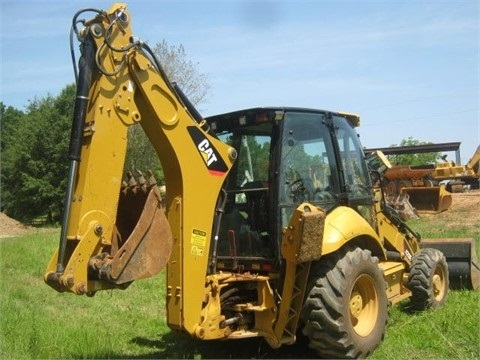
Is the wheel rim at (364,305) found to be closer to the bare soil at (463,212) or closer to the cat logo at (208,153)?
the cat logo at (208,153)

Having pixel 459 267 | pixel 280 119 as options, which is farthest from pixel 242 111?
pixel 459 267

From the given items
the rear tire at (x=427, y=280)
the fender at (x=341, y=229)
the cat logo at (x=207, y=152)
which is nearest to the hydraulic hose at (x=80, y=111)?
the cat logo at (x=207, y=152)

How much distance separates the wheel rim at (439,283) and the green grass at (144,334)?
18cm

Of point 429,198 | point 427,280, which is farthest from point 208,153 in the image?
point 429,198

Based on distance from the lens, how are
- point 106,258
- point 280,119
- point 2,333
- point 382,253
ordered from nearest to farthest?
point 106,258
point 280,119
point 2,333
point 382,253

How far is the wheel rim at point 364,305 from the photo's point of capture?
5.42m

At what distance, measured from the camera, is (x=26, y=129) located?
33.9 meters

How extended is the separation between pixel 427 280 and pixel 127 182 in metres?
4.00

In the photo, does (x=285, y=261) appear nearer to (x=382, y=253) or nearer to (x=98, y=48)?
(x=382, y=253)

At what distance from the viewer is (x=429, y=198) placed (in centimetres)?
1966

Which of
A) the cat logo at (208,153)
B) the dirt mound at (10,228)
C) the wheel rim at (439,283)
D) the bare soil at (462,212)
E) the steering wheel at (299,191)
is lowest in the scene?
the dirt mound at (10,228)

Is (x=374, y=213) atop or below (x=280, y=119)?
below

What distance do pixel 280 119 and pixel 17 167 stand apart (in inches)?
1226

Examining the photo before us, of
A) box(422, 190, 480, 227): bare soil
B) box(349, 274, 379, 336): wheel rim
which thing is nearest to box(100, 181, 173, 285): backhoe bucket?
box(349, 274, 379, 336): wheel rim
